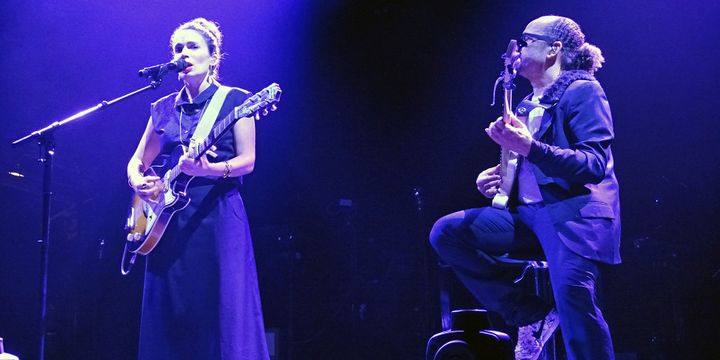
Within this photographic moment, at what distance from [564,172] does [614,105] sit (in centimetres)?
423

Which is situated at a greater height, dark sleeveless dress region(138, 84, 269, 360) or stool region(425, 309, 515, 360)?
dark sleeveless dress region(138, 84, 269, 360)

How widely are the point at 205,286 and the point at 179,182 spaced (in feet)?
1.88

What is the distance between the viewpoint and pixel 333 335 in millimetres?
7191

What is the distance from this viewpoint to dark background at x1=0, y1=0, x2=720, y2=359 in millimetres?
6262

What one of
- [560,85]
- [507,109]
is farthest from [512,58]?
[507,109]

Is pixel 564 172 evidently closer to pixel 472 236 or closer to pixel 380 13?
pixel 472 236

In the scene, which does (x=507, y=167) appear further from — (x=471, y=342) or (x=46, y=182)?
(x=46, y=182)

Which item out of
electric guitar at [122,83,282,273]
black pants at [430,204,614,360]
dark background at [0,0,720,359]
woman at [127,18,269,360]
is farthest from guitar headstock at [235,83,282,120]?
dark background at [0,0,720,359]

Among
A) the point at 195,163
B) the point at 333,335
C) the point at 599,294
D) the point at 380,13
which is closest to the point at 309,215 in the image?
the point at 333,335

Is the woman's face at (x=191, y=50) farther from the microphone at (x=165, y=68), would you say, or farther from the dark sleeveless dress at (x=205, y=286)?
the dark sleeveless dress at (x=205, y=286)

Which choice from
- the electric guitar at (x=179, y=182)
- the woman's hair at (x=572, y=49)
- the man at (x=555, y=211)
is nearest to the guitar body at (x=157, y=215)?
the electric guitar at (x=179, y=182)

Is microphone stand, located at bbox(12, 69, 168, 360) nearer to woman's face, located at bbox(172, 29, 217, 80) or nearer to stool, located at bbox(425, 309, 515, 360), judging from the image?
woman's face, located at bbox(172, 29, 217, 80)

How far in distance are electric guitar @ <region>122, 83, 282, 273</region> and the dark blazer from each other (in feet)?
4.67

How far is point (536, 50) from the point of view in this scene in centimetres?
349
